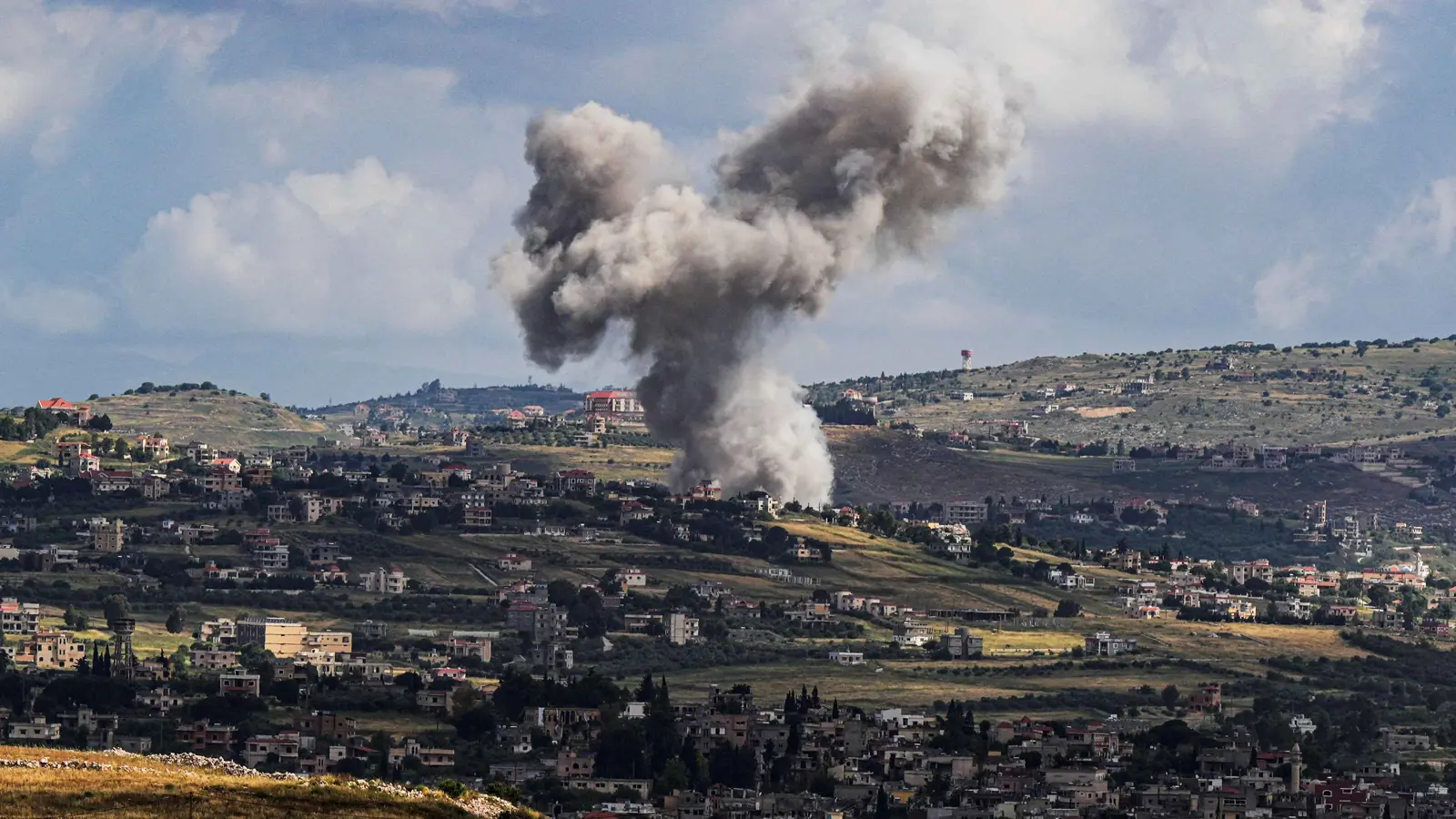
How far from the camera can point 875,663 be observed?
369ft

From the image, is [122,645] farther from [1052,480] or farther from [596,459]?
Result: [1052,480]

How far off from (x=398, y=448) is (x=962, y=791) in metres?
111

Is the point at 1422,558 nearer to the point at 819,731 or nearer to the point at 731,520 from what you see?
the point at 731,520

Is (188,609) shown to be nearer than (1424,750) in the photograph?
No

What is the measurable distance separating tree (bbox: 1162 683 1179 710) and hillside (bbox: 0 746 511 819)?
56859 millimetres

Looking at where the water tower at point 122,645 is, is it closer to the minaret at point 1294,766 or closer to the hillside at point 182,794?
the minaret at point 1294,766

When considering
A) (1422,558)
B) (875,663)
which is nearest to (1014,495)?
(1422,558)

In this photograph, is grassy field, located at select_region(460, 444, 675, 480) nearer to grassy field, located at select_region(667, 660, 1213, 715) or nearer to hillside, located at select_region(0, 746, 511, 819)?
grassy field, located at select_region(667, 660, 1213, 715)

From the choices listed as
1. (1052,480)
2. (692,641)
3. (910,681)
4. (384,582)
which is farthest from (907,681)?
(1052,480)

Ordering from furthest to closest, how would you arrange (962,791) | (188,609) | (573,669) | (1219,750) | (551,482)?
(551,482) < (188,609) < (573,669) < (1219,750) < (962,791)

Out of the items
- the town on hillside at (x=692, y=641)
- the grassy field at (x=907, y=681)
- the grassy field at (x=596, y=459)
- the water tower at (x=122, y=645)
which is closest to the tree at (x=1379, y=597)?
the town on hillside at (x=692, y=641)

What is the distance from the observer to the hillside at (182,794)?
143 ft

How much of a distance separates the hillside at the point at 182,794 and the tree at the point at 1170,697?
187ft

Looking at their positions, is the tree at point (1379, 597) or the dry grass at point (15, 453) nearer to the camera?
the tree at point (1379, 597)
